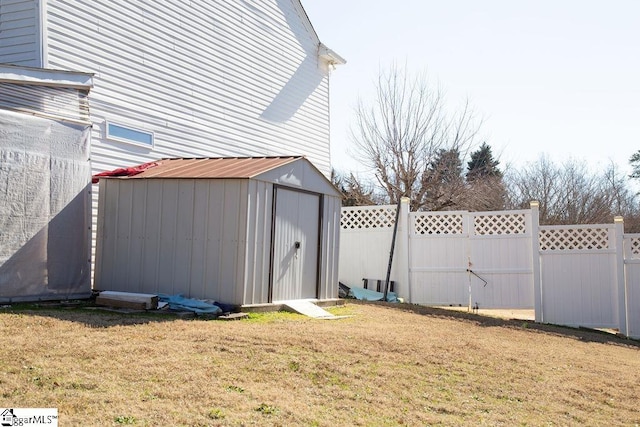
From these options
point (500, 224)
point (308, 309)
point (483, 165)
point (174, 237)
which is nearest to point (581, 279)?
point (500, 224)

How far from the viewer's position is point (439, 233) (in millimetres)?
12727

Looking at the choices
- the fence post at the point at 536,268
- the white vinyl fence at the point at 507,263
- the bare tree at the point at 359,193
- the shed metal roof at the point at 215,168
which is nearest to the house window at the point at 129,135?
the shed metal roof at the point at 215,168

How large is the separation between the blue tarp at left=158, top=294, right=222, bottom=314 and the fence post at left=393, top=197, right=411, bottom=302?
5443 mm

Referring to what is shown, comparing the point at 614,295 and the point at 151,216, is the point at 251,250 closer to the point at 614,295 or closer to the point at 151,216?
the point at 151,216

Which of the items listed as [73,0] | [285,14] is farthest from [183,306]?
[285,14]

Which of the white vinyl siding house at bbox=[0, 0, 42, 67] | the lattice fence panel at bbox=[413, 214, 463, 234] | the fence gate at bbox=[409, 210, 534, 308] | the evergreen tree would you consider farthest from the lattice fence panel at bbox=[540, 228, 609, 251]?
the evergreen tree

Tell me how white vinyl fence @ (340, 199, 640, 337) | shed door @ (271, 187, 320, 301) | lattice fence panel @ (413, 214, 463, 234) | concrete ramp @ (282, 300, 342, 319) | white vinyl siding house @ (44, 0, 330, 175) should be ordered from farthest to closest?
lattice fence panel @ (413, 214, 463, 234) → white vinyl fence @ (340, 199, 640, 337) → white vinyl siding house @ (44, 0, 330, 175) → shed door @ (271, 187, 320, 301) → concrete ramp @ (282, 300, 342, 319)

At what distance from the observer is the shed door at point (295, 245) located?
30.9 feet

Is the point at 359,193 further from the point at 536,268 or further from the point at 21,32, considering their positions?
the point at 21,32

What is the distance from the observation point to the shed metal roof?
9.02 m

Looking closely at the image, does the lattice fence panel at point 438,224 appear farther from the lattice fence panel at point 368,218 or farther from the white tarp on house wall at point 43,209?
the white tarp on house wall at point 43,209

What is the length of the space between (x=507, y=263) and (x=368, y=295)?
289 cm

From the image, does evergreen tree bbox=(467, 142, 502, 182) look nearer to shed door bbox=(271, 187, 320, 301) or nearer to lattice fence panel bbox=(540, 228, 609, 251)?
lattice fence panel bbox=(540, 228, 609, 251)

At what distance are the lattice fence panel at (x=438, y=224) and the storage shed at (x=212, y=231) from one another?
3.47 metres
